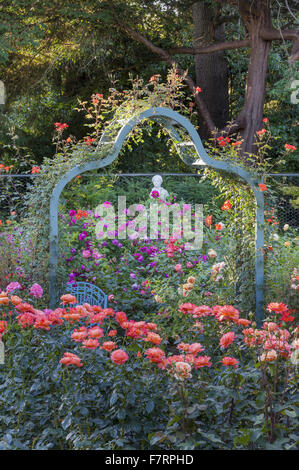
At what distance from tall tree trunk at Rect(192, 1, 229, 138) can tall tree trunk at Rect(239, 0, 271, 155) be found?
3.64 ft

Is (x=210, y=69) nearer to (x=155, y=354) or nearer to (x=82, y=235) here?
(x=82, y=235)

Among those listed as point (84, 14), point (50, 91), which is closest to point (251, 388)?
point (84, 14)

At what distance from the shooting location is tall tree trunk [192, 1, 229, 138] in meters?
9.79

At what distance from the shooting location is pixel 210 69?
10.0 meters

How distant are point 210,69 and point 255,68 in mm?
1362

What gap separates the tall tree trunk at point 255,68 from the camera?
28.3ft

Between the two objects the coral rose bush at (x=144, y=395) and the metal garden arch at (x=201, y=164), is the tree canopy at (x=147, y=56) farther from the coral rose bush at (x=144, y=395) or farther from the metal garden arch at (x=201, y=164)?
the coral rose bush at (x=144, y=395)

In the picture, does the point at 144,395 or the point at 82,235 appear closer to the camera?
the point at 144,395

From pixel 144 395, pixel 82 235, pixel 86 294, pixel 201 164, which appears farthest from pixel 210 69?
pixel 144 395

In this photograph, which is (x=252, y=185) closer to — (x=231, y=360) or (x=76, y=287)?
(x=76, y=287)

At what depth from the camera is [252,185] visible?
4.04 meters

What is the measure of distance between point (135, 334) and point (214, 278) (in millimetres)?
1582

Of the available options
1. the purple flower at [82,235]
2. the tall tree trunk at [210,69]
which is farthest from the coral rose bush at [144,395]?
the tall tree trunk at [210,69]

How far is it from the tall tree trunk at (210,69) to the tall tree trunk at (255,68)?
1110 mm
